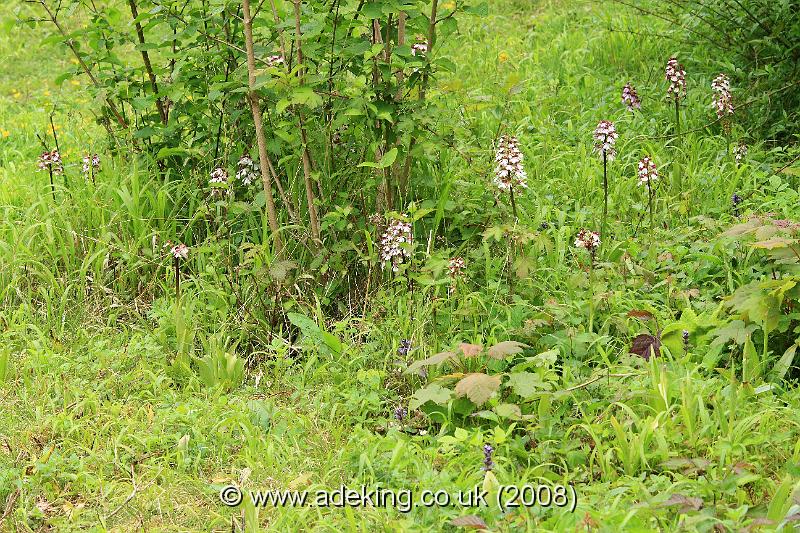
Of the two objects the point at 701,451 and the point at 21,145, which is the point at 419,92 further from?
the point at 21,145

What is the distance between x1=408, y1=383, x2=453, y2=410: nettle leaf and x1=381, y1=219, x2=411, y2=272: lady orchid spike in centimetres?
85

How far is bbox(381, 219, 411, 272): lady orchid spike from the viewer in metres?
4.07

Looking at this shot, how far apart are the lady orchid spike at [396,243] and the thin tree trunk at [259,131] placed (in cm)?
54

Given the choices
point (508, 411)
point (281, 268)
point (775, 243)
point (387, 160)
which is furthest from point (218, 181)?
point (775, 243)

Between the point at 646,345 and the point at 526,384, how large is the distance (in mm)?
619

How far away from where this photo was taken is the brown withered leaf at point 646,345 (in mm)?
3617

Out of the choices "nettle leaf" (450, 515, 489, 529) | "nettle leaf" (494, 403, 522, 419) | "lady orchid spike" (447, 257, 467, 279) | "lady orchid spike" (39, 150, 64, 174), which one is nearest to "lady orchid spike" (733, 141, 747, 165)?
"lady orchid spike" (447, 257, 467, 279)

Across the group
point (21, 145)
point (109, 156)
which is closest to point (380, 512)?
point (109, 156)

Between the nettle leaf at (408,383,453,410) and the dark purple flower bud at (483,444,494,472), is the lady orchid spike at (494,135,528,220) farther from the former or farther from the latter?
the dark purple flower bud at (483,444,494,472)

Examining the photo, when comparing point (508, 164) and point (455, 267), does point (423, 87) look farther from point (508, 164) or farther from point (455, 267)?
point (455, 267)

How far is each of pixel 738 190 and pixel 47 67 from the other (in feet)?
22.7

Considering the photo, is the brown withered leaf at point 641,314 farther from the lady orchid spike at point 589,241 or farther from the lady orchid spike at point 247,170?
the lady orchid spike at point 247,170

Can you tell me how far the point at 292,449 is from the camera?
333 cm

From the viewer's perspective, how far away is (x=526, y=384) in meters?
3.31
